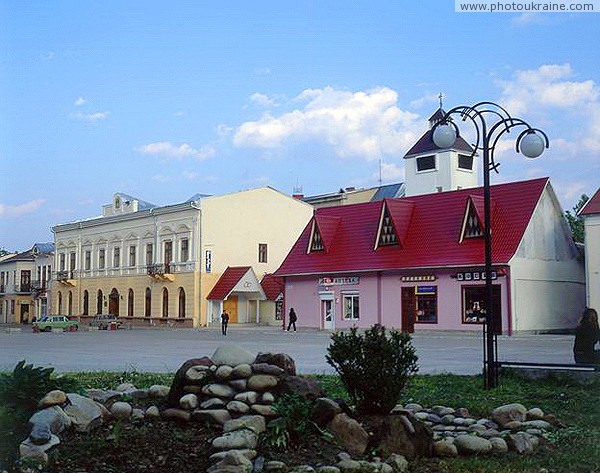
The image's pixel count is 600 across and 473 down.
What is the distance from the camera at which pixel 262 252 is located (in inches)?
2426

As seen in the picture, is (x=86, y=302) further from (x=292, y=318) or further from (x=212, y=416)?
(x=212, y=416)

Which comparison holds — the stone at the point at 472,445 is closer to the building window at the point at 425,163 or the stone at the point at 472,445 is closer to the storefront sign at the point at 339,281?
the storefront sign at the point at 339,281

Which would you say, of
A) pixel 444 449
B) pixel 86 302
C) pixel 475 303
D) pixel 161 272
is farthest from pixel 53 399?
pixel 86 302

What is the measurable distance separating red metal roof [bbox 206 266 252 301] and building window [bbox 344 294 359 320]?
13.0 metres

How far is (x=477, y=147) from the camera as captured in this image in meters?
15.0

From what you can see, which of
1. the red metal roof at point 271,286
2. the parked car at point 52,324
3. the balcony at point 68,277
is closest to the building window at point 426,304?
the red metal roof at point 271,286

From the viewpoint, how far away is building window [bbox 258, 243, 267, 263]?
202 feet

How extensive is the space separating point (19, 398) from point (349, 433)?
3.26 m

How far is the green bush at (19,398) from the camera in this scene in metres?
6.65

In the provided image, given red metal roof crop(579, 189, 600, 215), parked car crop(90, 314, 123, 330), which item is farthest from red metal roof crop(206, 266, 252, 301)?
red metal roof crop(579, 189, 600, 215)

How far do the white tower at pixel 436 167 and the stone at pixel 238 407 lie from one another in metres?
54.5

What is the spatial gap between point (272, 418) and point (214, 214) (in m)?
51.0

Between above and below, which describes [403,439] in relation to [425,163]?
below

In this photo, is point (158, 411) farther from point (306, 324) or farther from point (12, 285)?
point (12, 285)
